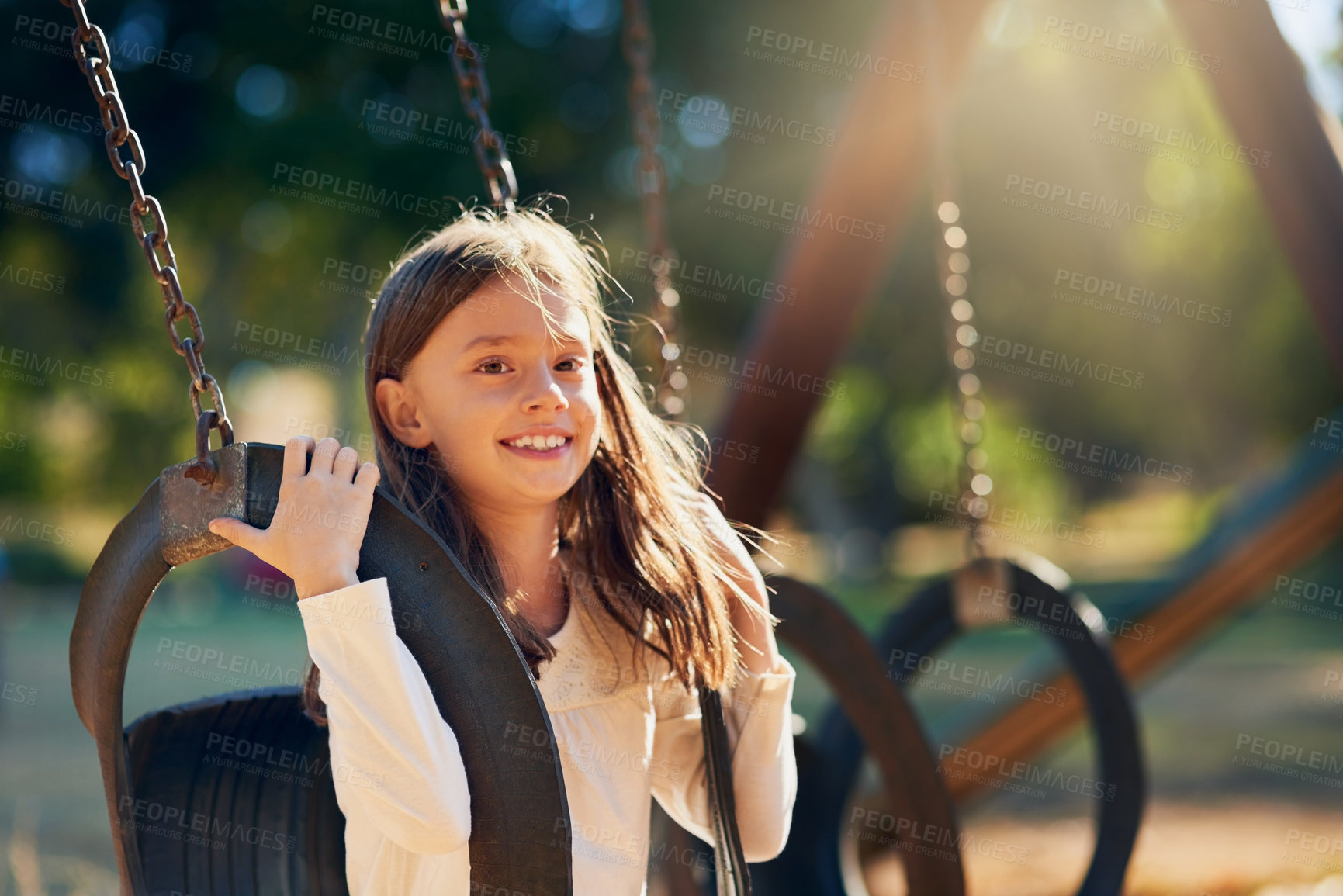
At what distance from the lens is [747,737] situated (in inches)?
73.8

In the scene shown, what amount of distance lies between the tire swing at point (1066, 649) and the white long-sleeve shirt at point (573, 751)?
82 centimetres

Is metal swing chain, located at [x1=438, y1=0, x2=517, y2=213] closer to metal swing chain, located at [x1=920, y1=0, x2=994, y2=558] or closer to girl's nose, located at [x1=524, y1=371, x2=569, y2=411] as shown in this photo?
girl's nose, located at [x1=524, y1=371, x2=569, y2=411]

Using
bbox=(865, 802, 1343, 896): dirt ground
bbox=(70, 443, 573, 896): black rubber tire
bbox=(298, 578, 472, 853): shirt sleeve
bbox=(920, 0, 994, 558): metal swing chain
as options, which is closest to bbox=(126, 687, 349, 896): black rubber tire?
bbox=(70, 443, 573, 896): black rubber tire

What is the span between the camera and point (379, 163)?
830cm

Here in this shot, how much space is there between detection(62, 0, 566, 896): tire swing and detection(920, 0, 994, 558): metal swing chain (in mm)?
1640

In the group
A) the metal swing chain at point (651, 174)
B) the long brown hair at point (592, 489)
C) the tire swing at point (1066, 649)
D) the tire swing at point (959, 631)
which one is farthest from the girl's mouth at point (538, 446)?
the tire swing at point (1066, 649)

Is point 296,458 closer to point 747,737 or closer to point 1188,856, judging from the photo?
point 747,737

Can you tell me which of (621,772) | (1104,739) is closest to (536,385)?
(621,772)

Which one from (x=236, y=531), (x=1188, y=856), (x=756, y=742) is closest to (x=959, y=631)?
(x=756, y=742)

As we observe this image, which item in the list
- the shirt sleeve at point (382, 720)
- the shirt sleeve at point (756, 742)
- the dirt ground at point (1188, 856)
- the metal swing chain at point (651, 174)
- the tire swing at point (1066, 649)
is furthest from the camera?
the dirt ground at point (1188, 856)

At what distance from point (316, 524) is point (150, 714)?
0.66 meters

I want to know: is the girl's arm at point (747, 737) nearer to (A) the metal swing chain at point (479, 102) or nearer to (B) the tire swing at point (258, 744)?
(B) the tire swing at point (258, 744)

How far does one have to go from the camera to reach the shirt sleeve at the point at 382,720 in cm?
132

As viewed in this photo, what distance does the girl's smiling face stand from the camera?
1621 mm
